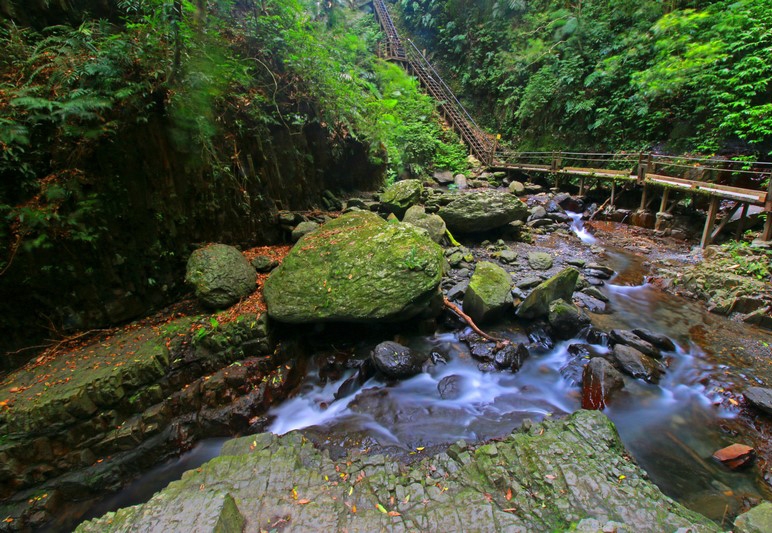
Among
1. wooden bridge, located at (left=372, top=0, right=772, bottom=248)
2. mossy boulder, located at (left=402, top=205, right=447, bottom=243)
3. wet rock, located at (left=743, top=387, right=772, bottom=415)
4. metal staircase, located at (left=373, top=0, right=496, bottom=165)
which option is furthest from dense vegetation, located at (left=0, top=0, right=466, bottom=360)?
metal staircase, located at (left=373, top=0, right=496, bottom=165)

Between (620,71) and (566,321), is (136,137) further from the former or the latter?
(620,71)

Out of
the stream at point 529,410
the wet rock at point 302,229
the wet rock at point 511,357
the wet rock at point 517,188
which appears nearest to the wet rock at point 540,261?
the stream at point 529,410

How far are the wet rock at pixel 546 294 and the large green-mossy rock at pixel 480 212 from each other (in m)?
3.58

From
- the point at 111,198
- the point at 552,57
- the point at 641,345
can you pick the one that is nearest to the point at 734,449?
the point at 641,345

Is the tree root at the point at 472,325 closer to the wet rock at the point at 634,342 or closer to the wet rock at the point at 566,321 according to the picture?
the wet rock at the point at 566,321

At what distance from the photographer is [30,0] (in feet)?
13.7

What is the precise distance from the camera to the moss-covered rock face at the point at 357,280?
16.0ft

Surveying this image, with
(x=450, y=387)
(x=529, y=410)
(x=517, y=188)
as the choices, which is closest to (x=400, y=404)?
(x=450, y=387)

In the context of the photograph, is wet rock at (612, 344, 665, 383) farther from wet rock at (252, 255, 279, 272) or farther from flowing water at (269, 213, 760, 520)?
wet rock at (252, 255, 279, 272)

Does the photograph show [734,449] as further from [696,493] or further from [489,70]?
[489,70]

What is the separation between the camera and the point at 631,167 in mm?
11477

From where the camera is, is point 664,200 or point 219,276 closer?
point 219,276

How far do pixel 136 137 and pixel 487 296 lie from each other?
5.95 metres

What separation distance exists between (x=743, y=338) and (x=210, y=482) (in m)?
7.93
